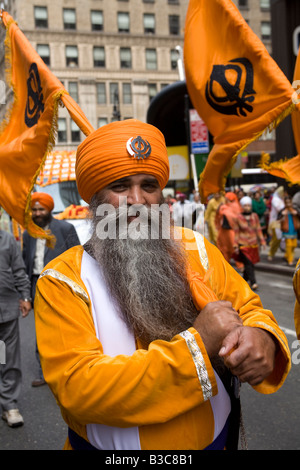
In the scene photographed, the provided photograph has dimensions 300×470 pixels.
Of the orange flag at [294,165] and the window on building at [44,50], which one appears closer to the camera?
the orange flag at [294,165]

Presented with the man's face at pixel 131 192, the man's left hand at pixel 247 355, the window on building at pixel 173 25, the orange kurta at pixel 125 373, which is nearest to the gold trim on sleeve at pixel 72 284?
the orange kurta at pixel 125 373

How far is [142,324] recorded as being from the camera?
1702mm

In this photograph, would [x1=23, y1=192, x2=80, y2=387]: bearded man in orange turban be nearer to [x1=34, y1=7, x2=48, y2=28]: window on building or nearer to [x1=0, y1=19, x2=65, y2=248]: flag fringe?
[x1=0, y1=19, x2=65, y2=248]: flag fringe

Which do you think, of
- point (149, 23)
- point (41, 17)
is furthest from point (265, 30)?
point (41, 17)

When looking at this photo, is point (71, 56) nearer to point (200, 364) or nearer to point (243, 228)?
point (243, 228)

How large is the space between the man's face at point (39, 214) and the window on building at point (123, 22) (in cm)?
4554

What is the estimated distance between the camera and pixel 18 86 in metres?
3.28

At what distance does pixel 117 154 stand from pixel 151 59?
4825 centimetres

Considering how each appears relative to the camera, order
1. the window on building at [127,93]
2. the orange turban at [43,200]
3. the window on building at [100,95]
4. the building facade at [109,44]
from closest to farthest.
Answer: the orange turban at [43,200] → the building facade at [109,44] → the window on building at [100,95] → the window on building at [127,93]

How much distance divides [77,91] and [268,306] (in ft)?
134

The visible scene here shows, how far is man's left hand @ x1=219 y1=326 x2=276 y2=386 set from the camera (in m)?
1.41

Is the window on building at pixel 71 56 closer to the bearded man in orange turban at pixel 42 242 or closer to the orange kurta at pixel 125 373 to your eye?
the bearded man in orange turban at pixel 42 242

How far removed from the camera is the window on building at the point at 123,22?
4638 cm
